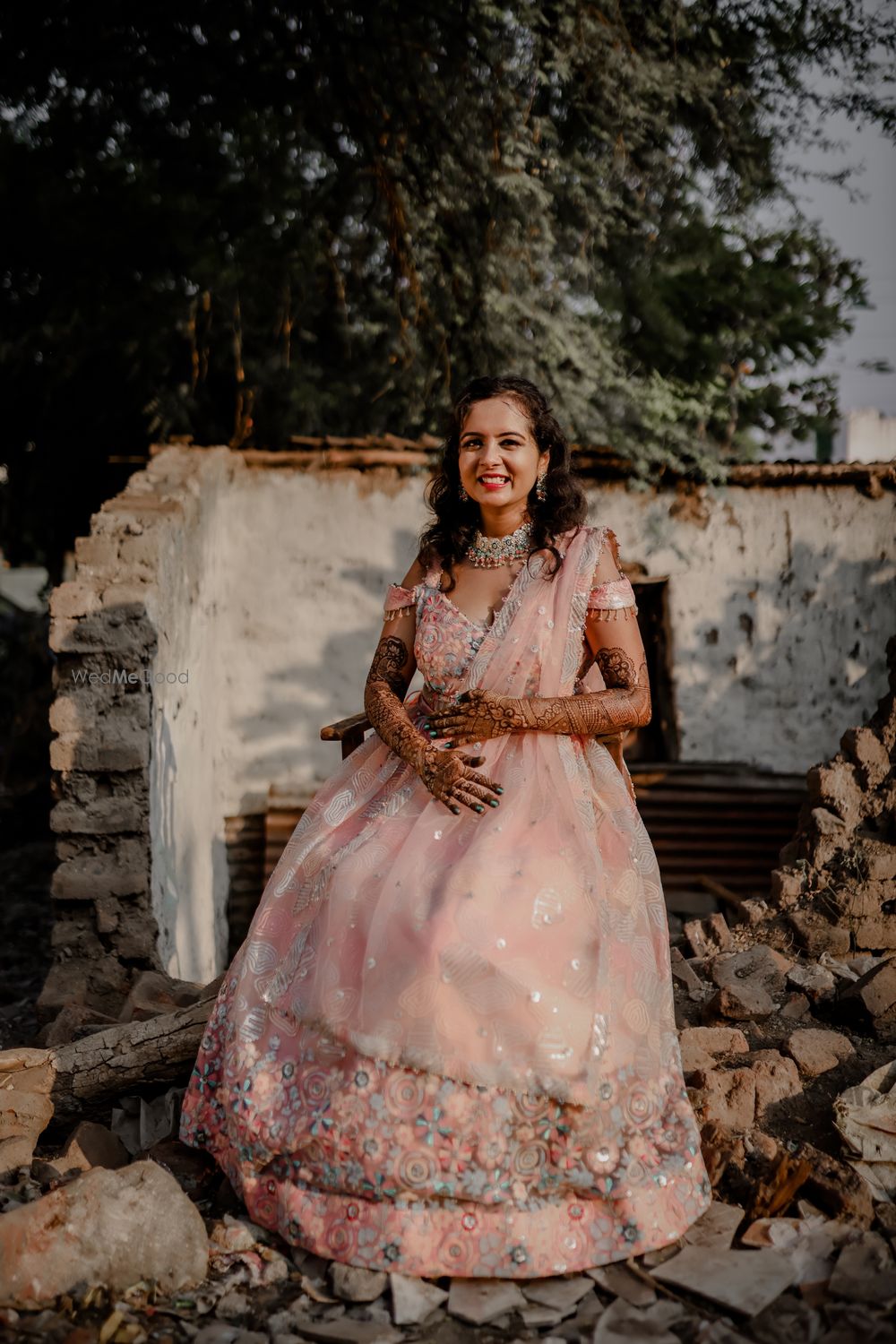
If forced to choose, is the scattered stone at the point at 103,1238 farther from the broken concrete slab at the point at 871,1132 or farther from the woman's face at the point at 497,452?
the woman's face at the point at 497,452

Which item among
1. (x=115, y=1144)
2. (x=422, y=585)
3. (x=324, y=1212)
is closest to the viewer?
(x=324, y=1212)

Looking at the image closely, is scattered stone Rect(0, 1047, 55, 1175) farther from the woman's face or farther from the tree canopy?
the tree canopy

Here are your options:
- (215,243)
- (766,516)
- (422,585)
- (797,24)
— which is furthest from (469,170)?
(422,585)

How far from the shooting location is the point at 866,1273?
6.99 ft

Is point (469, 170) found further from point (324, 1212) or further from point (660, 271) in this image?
point (324, 1212)

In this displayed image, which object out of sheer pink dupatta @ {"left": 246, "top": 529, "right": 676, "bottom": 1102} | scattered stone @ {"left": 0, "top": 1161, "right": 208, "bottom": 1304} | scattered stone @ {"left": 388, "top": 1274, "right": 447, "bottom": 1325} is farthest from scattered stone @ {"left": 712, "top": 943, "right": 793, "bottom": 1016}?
scattered stone @ {"left": 0, "top": 1161, "right": 208, "bottom": 1304}

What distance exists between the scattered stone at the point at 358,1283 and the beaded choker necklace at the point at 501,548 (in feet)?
6.02

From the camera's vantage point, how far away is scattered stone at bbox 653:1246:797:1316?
2.08 metres

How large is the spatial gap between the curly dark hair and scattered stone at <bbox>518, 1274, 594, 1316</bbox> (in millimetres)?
1742

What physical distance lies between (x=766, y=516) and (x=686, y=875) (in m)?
2.83

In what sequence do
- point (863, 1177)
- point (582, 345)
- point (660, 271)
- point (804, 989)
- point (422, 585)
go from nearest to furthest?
point (863, 1177) → point (422, 585) → point (804, 989) → point (582, 345) → point (660, 271)

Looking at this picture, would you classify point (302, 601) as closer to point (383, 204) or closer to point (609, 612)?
point (383, 204)

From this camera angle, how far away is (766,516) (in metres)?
7.89

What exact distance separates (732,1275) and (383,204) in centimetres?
679
